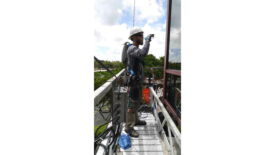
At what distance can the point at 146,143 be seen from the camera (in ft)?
6.02

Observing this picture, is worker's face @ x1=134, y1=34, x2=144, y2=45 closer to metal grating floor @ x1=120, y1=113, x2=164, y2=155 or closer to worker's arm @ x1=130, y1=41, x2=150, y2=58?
worker's arm @ x1=130, y1=41, x2=150, y2=58

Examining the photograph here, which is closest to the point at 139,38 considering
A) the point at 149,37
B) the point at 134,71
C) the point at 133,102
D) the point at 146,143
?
the point at 149,37

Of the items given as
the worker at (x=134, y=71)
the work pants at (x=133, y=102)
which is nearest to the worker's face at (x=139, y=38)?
the worker at (x=134, y=71)

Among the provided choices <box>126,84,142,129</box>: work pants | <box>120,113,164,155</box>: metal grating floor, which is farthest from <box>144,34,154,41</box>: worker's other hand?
<box>120,113,164,155</box>: metal grating floor

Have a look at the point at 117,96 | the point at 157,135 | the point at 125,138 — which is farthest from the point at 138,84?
the point at 157,135

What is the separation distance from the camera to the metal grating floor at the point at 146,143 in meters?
1.66

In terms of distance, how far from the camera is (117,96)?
1.66m

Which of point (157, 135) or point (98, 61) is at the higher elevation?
point (98, 61)

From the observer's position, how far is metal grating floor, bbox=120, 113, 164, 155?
1659 mm

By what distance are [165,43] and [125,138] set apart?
180cm

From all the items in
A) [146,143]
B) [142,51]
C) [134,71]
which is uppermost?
[142,51]

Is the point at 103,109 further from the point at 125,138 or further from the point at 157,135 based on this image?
the point at 157,135

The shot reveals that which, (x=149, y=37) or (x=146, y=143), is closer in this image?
(x=149, y=37)

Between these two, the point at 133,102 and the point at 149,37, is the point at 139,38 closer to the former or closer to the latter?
the point at 149,37
